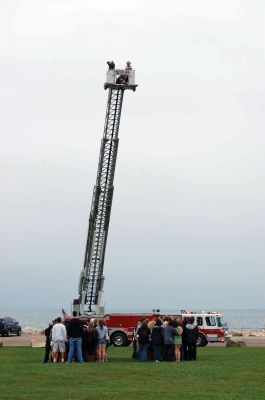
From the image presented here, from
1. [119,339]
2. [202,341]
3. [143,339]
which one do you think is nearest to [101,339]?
[143,339]

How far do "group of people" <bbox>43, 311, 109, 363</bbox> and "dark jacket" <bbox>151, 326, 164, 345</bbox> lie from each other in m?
1.49

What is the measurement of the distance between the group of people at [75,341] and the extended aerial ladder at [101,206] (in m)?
14.6

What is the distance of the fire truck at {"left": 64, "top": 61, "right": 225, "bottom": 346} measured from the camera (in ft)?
143

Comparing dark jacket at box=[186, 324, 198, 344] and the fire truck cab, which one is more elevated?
the fire truck cab

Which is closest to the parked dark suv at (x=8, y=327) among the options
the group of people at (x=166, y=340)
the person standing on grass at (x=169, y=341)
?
the group of people at (x=166, y=340)

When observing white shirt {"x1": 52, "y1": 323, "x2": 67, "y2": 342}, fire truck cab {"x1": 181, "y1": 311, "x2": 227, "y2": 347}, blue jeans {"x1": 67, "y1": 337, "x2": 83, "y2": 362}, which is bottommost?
blue jeans {"x1": 67, "y1": 337, "x2": 83, "y2": 362}

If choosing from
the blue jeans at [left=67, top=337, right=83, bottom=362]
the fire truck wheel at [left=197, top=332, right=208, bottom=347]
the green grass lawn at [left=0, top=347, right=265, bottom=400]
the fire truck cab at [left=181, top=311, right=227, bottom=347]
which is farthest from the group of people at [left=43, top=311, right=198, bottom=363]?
the fire truck cab at [left=181, top=311, right=227, bottom=347]

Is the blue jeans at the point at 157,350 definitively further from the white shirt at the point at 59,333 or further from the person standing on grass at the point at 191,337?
the white shirt at the point at 59,333

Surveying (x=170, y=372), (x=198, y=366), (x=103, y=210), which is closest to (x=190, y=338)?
(x=198, y=366)

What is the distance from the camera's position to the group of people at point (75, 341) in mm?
29016

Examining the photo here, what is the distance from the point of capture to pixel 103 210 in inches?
1758

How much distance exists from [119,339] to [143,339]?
1430 cm

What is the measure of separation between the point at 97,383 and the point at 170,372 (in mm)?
3703

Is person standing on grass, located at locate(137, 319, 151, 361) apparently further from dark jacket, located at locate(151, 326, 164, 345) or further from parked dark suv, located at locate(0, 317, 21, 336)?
parked dark suv, located at locate(0, 317, 21, 336)
